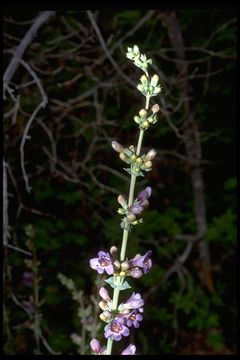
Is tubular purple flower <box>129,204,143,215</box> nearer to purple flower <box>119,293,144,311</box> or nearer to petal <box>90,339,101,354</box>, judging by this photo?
purple flower <box>119,293,144,311</box>

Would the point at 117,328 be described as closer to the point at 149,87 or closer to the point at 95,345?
the point at 95,345

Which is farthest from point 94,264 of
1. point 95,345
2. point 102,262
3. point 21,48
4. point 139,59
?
point 21,48

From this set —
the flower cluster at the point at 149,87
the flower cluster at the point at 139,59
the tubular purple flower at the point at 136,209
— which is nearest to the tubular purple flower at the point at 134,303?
the tubular purple flower at the point at 136,209

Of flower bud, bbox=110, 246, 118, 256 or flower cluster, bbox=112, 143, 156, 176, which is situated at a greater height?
flower cluster, bbox=112, 143, 156, 176

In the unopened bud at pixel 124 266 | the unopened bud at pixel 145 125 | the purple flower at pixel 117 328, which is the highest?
the unopened bud at pixel 145 125

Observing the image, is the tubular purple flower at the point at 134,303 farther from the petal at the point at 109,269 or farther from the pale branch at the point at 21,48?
the pale branch at the point at 21,48

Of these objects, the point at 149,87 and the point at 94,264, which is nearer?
the point at 149,87

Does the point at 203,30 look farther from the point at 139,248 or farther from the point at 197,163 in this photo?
the point at 139,248

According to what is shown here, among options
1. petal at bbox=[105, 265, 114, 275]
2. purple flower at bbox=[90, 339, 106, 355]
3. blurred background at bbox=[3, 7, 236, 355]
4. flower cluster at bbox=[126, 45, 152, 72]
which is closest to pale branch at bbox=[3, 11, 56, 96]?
blurred background at bbox=[3, 7, 236, 355]

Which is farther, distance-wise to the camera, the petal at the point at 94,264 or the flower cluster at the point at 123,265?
the petal at the point at 94,264

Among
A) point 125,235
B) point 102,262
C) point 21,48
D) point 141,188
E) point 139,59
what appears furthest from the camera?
point 141,188

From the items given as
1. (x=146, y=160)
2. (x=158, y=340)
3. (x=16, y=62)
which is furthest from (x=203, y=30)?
(x=146, y=160)
